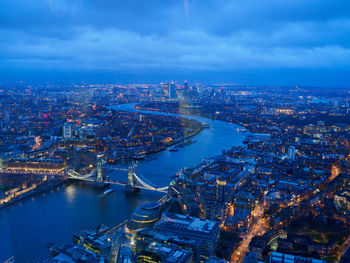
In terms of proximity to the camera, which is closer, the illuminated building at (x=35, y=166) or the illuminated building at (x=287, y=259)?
the illuminated building at (x=287, y=259)

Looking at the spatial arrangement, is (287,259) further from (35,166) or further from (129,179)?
(35,166)

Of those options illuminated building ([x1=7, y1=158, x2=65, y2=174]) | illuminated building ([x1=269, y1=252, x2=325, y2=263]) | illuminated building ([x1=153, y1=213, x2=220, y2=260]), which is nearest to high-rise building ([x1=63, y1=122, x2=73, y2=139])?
illuminated building ([x1=7, y1=158, x2=65, y2=174])

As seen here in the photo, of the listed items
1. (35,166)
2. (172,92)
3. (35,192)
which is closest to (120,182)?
(35,192)

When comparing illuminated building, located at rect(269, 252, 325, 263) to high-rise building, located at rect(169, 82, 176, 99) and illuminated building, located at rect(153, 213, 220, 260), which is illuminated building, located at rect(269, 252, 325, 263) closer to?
illuminated building, located at rect(153, 213, 220, 260)

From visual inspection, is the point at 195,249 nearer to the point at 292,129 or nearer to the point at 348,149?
the point at 348,149

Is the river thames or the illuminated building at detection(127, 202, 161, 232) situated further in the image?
the illuminated building at detection(127, 202, 161, 232)

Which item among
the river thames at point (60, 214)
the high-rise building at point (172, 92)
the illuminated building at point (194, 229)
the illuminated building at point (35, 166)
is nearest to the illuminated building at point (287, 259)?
the illuminated building at point (194, 229)

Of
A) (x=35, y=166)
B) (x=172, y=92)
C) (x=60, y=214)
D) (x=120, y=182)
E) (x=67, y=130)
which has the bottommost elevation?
(x=60, y=214)

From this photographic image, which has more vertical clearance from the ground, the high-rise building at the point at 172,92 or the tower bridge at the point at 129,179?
the high-rise building at the point at 172,92

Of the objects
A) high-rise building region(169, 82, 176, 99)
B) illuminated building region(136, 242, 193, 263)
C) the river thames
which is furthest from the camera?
high-rise building region(169, 82, 176, 99)

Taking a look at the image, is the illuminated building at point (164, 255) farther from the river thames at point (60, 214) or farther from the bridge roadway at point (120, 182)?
the bridge roadway at point (120, 182)

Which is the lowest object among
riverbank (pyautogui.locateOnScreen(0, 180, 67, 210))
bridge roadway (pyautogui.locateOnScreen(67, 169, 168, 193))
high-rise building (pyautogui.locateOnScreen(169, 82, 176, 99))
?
Answer: riverbank (pyautogui.locateOnScreen(0, 180, 67, 210))
